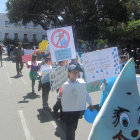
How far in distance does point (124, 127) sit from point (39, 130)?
3050 mm

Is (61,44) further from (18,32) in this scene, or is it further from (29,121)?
(18,32)

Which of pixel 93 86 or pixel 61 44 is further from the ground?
pixel 61 44

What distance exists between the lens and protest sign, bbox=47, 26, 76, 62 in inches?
187

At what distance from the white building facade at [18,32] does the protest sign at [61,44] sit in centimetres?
6046

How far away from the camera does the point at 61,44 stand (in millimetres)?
4855

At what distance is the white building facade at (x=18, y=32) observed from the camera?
64.6m

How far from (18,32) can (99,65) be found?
65.4 meters

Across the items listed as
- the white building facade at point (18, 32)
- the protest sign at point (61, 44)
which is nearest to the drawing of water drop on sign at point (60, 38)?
the protest sign at point (61, 44)

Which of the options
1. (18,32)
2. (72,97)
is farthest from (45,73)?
(18,32)

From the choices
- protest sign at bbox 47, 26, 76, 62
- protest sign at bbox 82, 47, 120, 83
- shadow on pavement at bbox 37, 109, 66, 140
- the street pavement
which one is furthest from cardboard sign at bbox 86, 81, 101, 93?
shadow on pavement at bbox 37, 109, 66, 140

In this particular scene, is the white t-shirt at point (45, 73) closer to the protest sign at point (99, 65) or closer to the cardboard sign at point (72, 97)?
the protest sign at point (99, 65)

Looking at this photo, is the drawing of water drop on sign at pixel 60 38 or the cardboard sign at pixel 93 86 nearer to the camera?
the cardboard sign at pixel 93 86

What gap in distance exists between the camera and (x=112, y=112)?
7.44 ft

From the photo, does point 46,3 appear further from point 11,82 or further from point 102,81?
point 102,81
